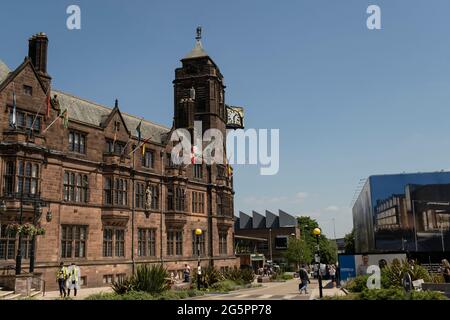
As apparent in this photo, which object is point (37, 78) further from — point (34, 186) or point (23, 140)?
point (34, 186)

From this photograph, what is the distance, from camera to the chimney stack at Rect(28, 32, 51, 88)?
3381cm

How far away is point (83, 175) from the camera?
3606 cm

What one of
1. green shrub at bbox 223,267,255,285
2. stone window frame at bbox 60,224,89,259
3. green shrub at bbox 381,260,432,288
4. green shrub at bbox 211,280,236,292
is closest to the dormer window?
stone window frame at bbox 60,224,89,259

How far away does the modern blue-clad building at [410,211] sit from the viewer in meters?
59.4

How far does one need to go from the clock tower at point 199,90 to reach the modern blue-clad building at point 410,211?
23.9m

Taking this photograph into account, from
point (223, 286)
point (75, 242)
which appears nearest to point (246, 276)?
point (223, 286)

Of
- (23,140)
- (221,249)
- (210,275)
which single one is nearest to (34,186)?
(23,140)

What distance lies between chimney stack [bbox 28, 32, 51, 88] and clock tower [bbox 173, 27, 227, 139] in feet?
63.8

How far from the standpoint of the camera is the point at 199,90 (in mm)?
54375

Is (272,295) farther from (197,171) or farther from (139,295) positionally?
(197,171)

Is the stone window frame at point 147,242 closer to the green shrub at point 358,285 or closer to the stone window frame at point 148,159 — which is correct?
the stone window frame at point 148,159

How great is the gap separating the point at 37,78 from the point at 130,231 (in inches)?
599

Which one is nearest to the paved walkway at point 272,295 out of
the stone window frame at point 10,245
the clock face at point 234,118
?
the stone window frame at point 10,245

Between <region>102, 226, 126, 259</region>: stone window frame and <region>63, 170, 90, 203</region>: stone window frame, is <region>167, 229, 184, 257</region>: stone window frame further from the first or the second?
<region>63, 170, 90, 203</region>: stone window frame
